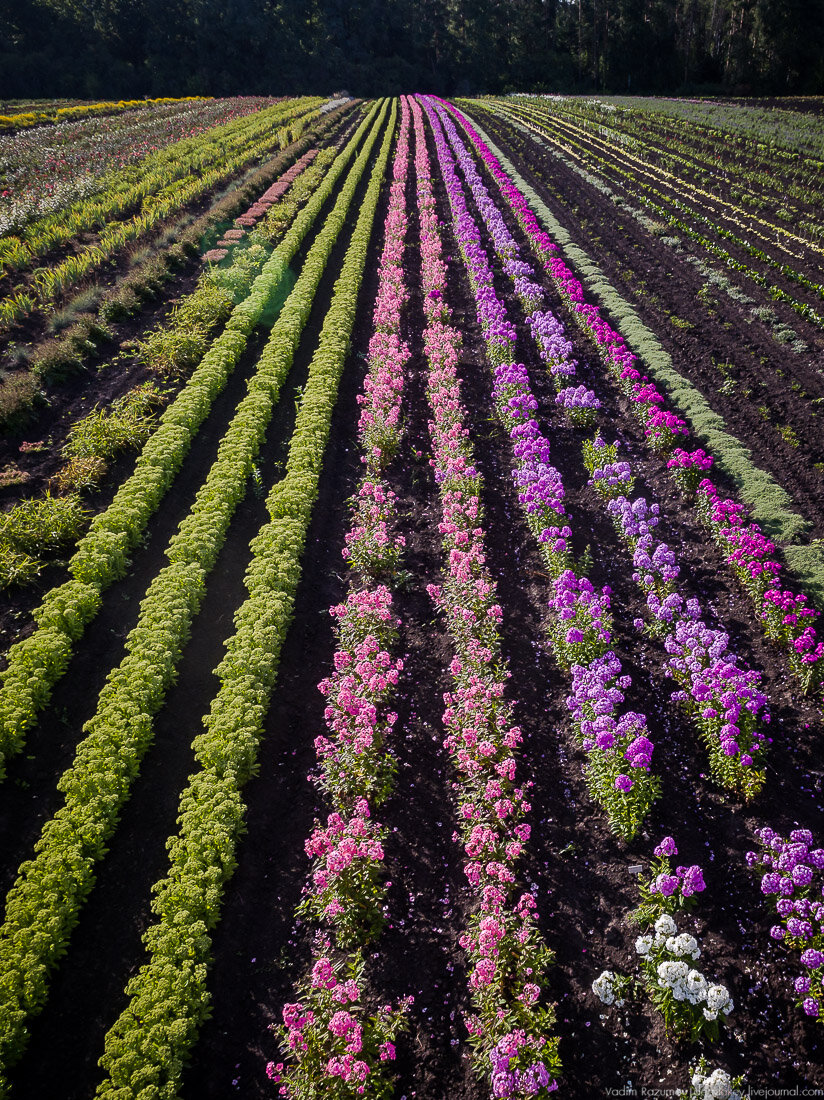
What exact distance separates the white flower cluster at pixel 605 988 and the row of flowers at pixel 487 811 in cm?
53

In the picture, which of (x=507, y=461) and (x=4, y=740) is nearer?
(x=4, y=740)

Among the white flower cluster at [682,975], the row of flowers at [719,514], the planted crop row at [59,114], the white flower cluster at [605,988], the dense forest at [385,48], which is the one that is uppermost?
the dense forest at [385,48]

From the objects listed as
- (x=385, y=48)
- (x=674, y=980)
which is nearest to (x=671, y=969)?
(x=674, y=980)

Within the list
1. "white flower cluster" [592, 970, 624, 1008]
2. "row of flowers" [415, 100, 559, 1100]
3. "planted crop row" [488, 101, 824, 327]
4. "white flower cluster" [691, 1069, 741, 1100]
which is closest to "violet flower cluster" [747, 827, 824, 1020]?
"white flower cluster" [691, 1069, 741, 1100]

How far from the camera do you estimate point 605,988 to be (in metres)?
6.20

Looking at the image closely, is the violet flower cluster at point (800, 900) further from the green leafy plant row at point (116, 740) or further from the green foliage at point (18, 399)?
the green foliage at point (18, 399)

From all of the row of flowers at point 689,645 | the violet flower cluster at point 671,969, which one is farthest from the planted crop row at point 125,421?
the violet flower cluster at point 671,969

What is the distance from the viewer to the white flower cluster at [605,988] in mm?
6172

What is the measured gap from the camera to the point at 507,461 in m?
14.2

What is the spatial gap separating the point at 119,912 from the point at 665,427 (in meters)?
13.1

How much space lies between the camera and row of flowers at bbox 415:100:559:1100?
5891 mm

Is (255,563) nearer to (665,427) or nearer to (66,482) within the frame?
(66,482)

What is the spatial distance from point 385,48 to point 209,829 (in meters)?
101

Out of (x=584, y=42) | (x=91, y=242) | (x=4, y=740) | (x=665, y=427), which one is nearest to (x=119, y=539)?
(x=4, y=740)
